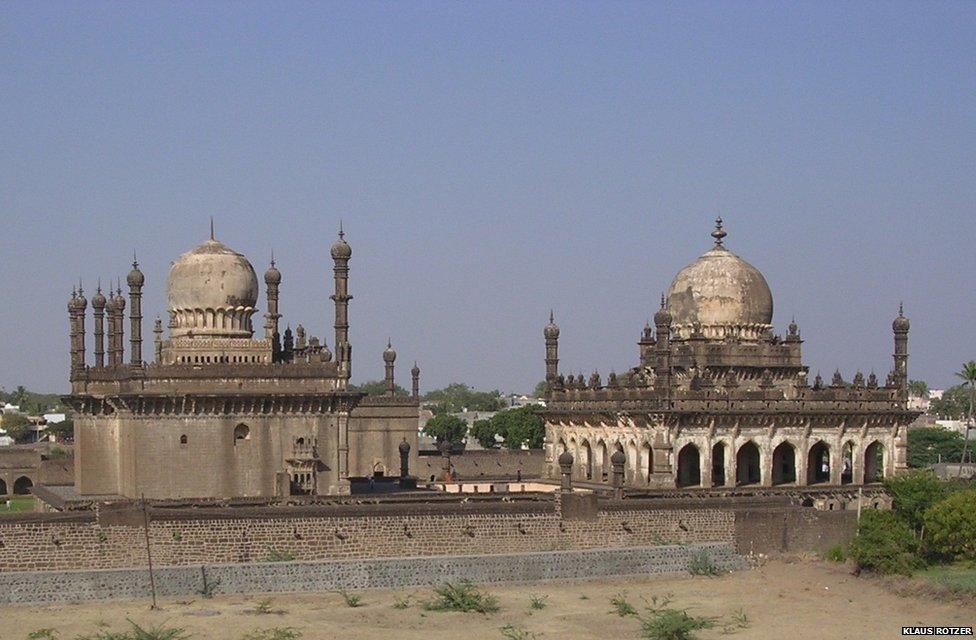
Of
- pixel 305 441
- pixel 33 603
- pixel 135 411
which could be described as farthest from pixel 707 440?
pixel 33 603

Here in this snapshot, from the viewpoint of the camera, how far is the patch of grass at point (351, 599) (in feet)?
118

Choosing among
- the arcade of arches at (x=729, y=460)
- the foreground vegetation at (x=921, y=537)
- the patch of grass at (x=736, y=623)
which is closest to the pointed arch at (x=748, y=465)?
the arcade of arches at (x=729, y=460)

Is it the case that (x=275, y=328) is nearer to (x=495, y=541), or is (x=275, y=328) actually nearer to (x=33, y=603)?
(x=495, y=541)

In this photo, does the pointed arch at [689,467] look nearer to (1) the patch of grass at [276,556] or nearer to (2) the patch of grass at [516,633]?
(1) the patch of grass at [276,556]

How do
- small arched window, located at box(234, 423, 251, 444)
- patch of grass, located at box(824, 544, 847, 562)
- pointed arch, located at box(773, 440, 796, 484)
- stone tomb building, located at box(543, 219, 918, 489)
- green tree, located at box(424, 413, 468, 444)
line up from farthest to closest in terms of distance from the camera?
green tree, located at box(424, 413, 468, 444)
pointed arch, located at box(773, 440, 796, 484)
stone tomb building, located at box(543, 219, 918, 489)
small arched window, located at box(234, 423, 251, 444)
patch of grass, located at box(824, 544, 847, 562)

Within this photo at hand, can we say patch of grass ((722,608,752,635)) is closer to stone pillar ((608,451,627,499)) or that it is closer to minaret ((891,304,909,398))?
stone pillar ((608,451,627,499))

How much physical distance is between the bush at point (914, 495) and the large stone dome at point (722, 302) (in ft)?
29.9

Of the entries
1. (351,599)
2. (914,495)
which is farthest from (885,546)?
(351,599)

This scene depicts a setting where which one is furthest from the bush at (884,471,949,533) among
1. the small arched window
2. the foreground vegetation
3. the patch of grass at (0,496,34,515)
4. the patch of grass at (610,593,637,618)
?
the patch of grass at (0,496,34,515)

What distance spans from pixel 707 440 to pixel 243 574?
50.0 feet

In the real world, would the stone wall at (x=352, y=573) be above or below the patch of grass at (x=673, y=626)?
above

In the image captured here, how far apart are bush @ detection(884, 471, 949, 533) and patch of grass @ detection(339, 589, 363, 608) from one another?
44.8 feet

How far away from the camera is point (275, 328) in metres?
48.8

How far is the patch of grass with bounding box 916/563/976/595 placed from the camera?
36.5 metres
